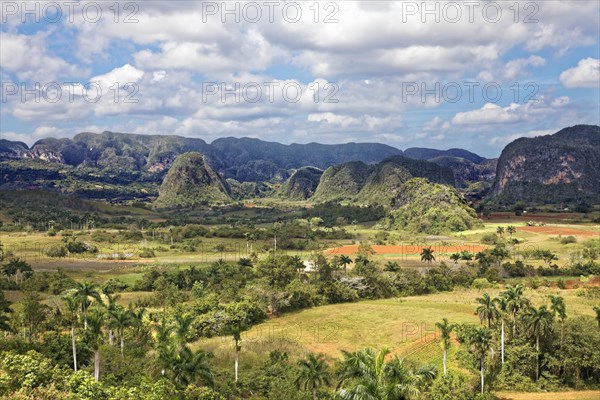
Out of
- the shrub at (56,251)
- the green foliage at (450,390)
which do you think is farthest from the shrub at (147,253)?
the green foliage at (450,390)

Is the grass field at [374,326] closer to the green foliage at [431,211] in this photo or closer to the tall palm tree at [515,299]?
the tall palm tree at [515,299]

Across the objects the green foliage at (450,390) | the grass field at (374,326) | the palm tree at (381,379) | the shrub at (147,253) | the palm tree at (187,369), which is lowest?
the grass field at (374,326)

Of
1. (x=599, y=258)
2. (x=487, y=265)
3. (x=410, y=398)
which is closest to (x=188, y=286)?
(x=487, y=265)

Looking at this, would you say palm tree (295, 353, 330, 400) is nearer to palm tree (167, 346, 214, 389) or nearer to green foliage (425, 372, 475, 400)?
palm tree (167, 346, 214, 389)

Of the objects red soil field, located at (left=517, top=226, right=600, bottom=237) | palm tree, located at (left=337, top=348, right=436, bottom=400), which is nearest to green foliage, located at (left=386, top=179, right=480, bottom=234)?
red soil field, located at (left=517, top=226, right=600, bottom=237)

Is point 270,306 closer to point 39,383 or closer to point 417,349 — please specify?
point 417,349

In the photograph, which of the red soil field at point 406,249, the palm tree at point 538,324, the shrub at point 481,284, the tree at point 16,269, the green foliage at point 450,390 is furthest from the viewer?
Answer: the red soil field at point 406,249

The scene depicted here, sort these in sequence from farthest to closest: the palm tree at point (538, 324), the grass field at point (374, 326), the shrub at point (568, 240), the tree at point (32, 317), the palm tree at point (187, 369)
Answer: the shrub at point (568, 240) < the grass field at point (374, 326) < the tree at point (32, 317) < the palm tree at point (538, 324) < the palm tree at point (187, 369)

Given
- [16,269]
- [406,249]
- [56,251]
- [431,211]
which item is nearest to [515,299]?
[16,269]

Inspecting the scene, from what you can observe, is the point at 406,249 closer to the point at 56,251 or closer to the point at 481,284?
the point at 481,284
